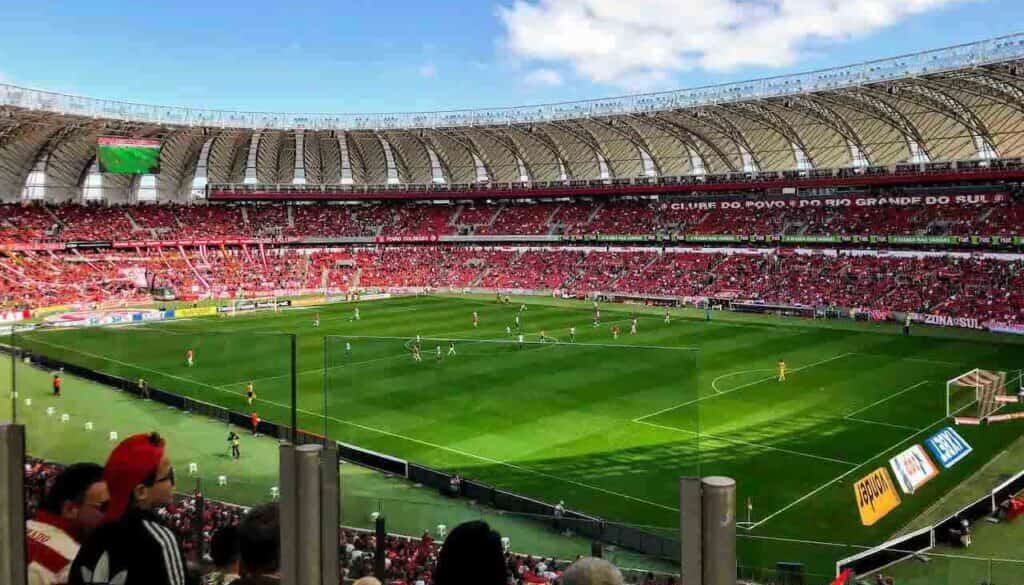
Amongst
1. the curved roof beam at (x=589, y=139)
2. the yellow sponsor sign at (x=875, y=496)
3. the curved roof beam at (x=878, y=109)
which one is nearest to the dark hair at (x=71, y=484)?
the yellow sponsor sign at (x=875, y=496)

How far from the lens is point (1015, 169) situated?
197ft

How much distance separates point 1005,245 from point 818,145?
19.3m

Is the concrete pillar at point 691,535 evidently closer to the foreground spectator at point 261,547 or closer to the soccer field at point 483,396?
the soccer field at point 483,396

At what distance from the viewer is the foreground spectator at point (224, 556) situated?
5332 millimetres

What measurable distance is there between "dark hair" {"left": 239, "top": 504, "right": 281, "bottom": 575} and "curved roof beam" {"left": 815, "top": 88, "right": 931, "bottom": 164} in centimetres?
6057

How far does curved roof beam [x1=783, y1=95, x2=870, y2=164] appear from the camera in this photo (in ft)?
207

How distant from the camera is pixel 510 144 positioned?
88312 mm

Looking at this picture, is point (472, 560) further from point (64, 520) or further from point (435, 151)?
point (435, 151)

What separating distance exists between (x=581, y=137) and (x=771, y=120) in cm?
2018

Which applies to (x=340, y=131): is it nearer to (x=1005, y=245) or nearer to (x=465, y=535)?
(x=1005, y=245)

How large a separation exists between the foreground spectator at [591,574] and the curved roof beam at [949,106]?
193ft

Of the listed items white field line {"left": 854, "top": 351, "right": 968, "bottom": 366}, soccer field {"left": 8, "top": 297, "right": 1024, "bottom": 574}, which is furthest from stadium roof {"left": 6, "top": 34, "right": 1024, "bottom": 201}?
soccer field {"left": 8, "top": 297, "right": 1024, "bottom": 574}

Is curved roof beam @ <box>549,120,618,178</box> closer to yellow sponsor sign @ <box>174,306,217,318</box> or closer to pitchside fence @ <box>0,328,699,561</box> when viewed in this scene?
yellow sponsor sign @ <box>174,306,217,318</box>

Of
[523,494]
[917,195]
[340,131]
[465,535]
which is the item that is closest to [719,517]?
[465,535]
